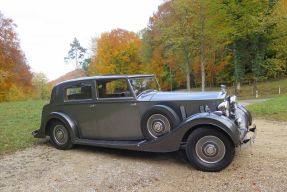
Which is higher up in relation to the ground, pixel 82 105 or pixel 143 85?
pixel 143 85

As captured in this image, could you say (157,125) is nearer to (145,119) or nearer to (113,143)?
(145,119)

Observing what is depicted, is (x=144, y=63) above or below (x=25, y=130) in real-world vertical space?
above

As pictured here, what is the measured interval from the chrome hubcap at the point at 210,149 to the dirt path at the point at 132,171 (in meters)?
0.28

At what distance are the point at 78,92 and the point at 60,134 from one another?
114cm

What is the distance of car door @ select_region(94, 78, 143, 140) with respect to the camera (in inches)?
261

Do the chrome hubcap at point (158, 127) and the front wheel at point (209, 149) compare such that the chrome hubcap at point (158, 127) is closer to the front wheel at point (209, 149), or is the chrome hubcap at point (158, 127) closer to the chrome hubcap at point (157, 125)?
the chrome hubcap at point (157, 125)

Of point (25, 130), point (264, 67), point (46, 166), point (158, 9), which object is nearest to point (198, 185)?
point (46, 166)

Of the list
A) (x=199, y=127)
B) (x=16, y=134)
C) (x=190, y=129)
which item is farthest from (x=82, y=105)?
(x=16, y=134)

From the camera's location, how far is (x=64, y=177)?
5676 millimetres

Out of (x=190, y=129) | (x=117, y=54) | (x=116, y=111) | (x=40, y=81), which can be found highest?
(x=117, y=54)

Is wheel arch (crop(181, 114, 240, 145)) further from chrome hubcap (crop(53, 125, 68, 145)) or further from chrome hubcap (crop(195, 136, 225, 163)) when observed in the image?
chrome hubcap (crop(53, 125, 68, 145))

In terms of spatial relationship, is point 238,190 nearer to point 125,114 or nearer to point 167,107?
point 167,107

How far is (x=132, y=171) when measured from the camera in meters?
5.82

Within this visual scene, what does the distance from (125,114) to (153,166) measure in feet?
4.18
